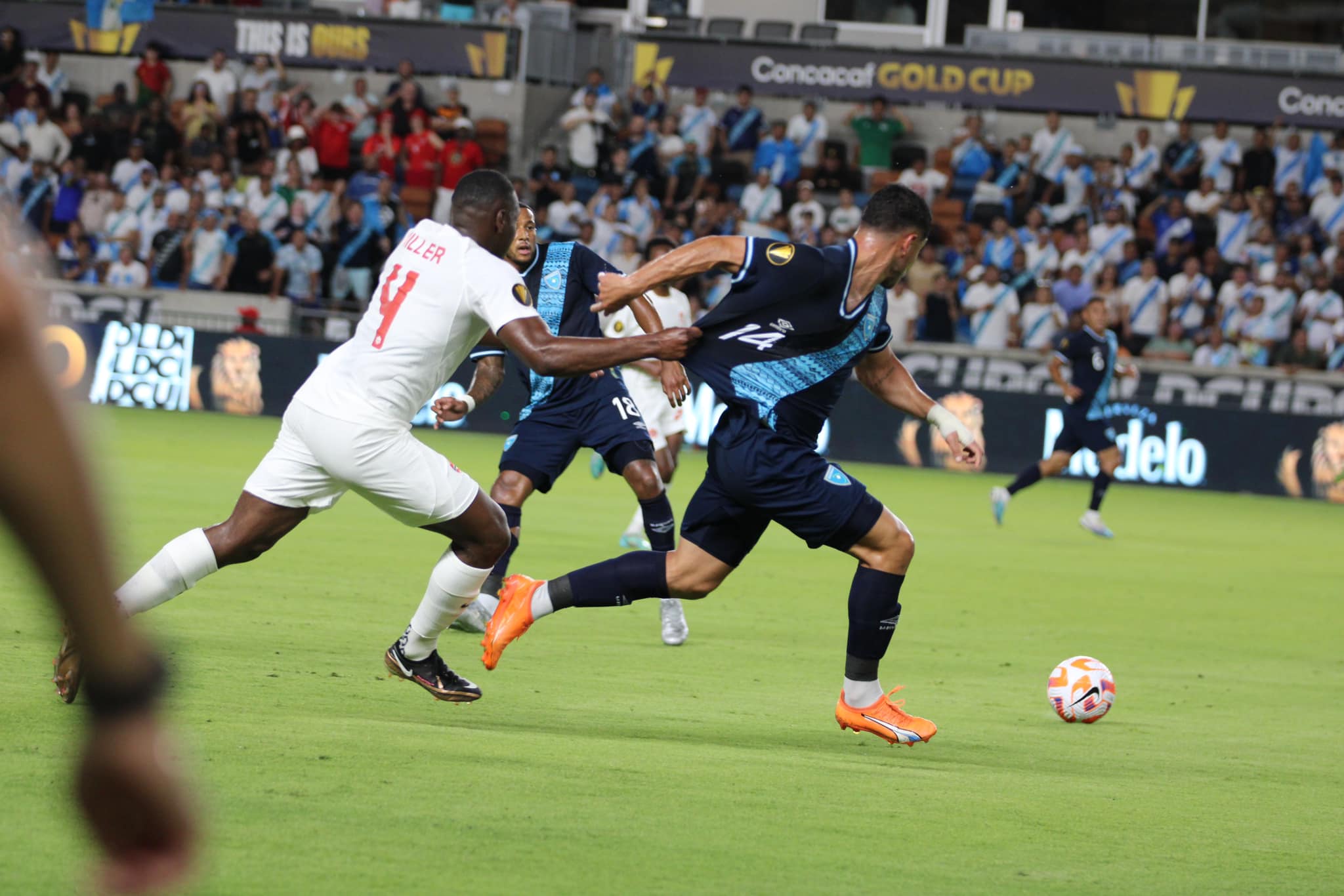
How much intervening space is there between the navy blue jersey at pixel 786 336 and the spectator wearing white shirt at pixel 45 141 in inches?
962

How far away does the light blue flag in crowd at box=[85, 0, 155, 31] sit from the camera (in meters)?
30.6

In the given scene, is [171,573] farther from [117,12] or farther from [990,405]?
[117,12]

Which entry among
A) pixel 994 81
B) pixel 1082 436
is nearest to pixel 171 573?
pixel 1082 436

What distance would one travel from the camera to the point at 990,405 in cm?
2262

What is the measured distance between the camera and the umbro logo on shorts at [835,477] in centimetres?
668

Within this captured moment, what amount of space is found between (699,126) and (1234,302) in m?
9.58

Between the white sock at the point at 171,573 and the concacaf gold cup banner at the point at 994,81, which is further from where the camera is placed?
the concacaf gold cup banner at the point at 994,81

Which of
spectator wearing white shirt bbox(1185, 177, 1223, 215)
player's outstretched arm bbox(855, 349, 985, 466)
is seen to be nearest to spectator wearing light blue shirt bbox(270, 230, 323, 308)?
spectator wearing white shirt bbox(1185, 177, 1223, 215)

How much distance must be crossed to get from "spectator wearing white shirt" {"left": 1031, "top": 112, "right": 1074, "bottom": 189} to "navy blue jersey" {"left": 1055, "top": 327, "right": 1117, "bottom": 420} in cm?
1094

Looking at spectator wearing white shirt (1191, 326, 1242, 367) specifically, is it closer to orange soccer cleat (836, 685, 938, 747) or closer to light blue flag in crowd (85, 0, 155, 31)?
orange soccer cleat (836, 685, 938, 747)

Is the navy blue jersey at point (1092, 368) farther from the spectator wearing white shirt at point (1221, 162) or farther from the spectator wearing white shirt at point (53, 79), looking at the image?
the spectator wearing white shirt at point (53, 79)

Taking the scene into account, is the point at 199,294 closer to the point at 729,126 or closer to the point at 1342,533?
the point at 729,126

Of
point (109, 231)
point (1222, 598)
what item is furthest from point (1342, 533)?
point (109, 231)

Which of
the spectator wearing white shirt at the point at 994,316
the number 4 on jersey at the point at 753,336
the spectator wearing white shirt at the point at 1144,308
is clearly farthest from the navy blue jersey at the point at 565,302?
the spectator wearing white shirt at the point at 1144,308
